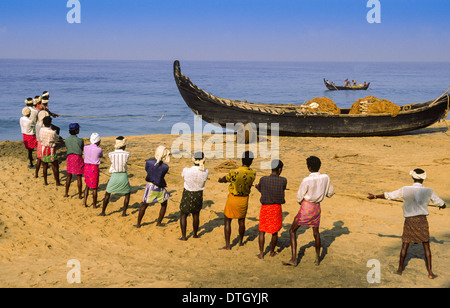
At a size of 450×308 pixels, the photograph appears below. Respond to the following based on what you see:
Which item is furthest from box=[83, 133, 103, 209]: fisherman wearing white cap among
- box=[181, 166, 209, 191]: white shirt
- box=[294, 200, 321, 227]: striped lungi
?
box=[294, 200, 321, 227]: striped lungi

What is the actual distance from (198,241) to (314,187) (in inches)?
90.1

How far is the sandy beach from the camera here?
5.51 metres

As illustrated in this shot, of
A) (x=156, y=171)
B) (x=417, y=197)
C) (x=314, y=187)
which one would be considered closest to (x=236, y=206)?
(x=314, y=187)

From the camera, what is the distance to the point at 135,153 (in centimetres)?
1376

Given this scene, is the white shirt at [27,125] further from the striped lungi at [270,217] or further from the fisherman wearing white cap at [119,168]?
the striped lungi at [270,217]

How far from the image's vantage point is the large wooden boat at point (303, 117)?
1545 centimetres

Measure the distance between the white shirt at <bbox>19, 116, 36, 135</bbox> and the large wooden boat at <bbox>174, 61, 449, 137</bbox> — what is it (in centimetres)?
591

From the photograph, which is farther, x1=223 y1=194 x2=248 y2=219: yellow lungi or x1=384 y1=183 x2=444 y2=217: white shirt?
x1=223 y1=194 x2=248 y2=219: yellow lungi

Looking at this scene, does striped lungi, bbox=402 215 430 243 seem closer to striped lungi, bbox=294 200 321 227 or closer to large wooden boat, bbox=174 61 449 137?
striped lungi, bbox=294 200 321 227

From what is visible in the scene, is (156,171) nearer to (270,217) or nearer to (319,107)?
(270,217)

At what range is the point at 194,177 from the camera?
6660 millimetres

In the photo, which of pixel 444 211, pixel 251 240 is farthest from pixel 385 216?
pixel 251 240

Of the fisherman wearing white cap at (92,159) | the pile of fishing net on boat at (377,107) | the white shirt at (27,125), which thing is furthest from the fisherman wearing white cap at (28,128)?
the pile of fishing net on boat at (377,107)
